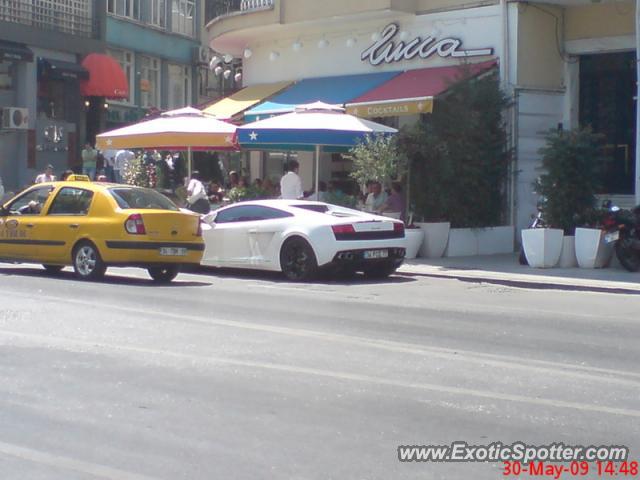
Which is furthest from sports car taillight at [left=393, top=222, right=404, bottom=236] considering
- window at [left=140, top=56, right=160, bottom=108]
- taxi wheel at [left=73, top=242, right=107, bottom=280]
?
window at [left=140, top=56, right=160, bottom=108]

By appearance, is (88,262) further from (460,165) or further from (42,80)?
(42,80)

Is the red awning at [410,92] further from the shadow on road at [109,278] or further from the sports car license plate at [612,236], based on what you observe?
the shadow on road at [109,278]

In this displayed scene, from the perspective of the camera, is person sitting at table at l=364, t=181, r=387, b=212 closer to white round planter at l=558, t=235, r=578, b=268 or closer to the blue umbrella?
the blue umbrella

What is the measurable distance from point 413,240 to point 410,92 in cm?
362

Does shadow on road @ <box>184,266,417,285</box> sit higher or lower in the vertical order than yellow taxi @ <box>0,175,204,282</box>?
lower

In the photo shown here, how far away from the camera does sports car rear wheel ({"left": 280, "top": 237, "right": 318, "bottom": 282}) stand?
1653 cm

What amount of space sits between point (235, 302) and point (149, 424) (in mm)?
6480

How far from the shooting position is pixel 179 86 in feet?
152

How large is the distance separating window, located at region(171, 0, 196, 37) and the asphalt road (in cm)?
3200

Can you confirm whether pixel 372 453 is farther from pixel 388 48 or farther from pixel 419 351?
pixel 388 48

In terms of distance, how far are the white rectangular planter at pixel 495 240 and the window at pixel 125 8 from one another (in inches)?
909

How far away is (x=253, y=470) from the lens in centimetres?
626

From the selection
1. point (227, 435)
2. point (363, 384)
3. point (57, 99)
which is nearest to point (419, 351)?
point (363, 384)

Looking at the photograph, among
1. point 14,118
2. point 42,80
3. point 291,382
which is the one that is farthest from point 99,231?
point 42,80
